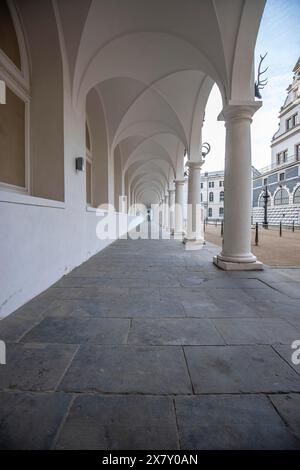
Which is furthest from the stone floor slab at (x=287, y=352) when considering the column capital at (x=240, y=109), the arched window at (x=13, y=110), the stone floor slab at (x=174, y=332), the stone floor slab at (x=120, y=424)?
the column capital at (x=240, y=109)

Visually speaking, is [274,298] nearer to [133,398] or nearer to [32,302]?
[133,398]

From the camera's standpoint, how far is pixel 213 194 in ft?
196

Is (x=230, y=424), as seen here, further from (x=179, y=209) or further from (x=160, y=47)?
(x=179, y=209)

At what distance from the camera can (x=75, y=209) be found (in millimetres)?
5555

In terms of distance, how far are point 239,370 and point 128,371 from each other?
0.85 m

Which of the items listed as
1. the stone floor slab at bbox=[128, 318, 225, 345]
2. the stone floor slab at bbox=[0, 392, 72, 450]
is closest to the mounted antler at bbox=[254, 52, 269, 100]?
the stone floor slab at bbox=[128, 318, 225, 345]

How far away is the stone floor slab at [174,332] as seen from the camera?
2.33 metres

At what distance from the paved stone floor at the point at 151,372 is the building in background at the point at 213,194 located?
57147 mm

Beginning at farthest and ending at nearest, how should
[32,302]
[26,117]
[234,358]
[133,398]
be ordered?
[26,117] → [32,302] → [234,358] → [133,398]

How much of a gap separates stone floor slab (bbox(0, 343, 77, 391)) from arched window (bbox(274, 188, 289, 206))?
3443 centimetres

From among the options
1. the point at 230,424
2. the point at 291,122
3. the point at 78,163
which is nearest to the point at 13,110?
the point at 78,163

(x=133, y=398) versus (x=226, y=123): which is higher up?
(x=226, y=123)

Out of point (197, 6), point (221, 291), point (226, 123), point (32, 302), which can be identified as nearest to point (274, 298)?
point (221, 291)
